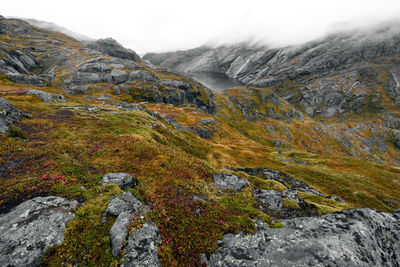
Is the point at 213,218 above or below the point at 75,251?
below

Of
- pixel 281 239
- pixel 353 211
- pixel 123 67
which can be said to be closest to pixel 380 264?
pixel 353 211

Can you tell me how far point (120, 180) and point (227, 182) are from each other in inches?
468

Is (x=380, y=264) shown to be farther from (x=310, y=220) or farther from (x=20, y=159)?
(x=20, y=159)

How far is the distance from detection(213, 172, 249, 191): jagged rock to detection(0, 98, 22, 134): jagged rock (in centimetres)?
2709

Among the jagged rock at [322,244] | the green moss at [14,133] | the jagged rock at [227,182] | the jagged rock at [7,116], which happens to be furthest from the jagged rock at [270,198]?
the jagged rock at [7,116]

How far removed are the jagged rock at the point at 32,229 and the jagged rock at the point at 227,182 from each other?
13.9 meters

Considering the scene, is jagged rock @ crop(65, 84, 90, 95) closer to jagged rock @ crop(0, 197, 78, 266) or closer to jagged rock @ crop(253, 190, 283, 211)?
jagged rock @ crop(0, 197, 78, 266)

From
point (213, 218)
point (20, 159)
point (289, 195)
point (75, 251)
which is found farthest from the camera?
point (289, 195)

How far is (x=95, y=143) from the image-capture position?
2438 cm

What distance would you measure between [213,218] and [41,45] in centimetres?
26810

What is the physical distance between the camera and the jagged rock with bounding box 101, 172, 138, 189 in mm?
16172

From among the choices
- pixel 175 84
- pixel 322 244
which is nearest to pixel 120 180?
pixel 322 244

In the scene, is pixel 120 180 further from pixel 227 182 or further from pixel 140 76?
pixel 140 76

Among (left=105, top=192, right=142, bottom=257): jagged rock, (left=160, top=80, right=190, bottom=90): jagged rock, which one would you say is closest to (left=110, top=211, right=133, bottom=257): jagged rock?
(left=105, top=192, right=142, bottom=257): jagged rock
